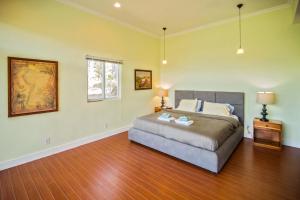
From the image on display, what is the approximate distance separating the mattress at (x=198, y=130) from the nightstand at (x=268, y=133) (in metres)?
0.51

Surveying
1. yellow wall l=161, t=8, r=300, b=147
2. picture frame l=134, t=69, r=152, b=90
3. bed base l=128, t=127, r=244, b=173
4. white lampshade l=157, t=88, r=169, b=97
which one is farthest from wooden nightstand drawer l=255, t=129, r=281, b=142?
picture frame l=134, t=69, r=152, b=90

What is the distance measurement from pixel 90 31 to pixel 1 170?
3.20 m

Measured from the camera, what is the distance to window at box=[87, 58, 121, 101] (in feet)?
13.1

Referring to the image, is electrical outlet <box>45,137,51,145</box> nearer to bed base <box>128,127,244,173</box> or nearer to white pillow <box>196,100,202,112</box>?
bed base <box>128,127,244,173</box>

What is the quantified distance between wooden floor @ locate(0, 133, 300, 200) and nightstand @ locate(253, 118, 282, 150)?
26cm

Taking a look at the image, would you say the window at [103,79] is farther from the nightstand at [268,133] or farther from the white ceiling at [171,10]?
the nightstand at [268,133]

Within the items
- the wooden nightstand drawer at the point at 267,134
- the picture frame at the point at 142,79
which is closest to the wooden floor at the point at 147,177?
the wooden nightstand drawer at the point at 267,134

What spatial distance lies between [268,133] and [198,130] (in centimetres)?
220

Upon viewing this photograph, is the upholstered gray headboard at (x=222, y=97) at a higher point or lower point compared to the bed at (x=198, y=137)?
higher

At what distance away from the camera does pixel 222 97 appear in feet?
14.7

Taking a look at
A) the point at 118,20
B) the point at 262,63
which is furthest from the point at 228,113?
the point at 118,20

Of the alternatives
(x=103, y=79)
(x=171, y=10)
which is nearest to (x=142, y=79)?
(x=103, y=79)

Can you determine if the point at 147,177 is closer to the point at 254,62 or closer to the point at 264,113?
the point at 264,113

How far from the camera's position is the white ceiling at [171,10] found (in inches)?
133
